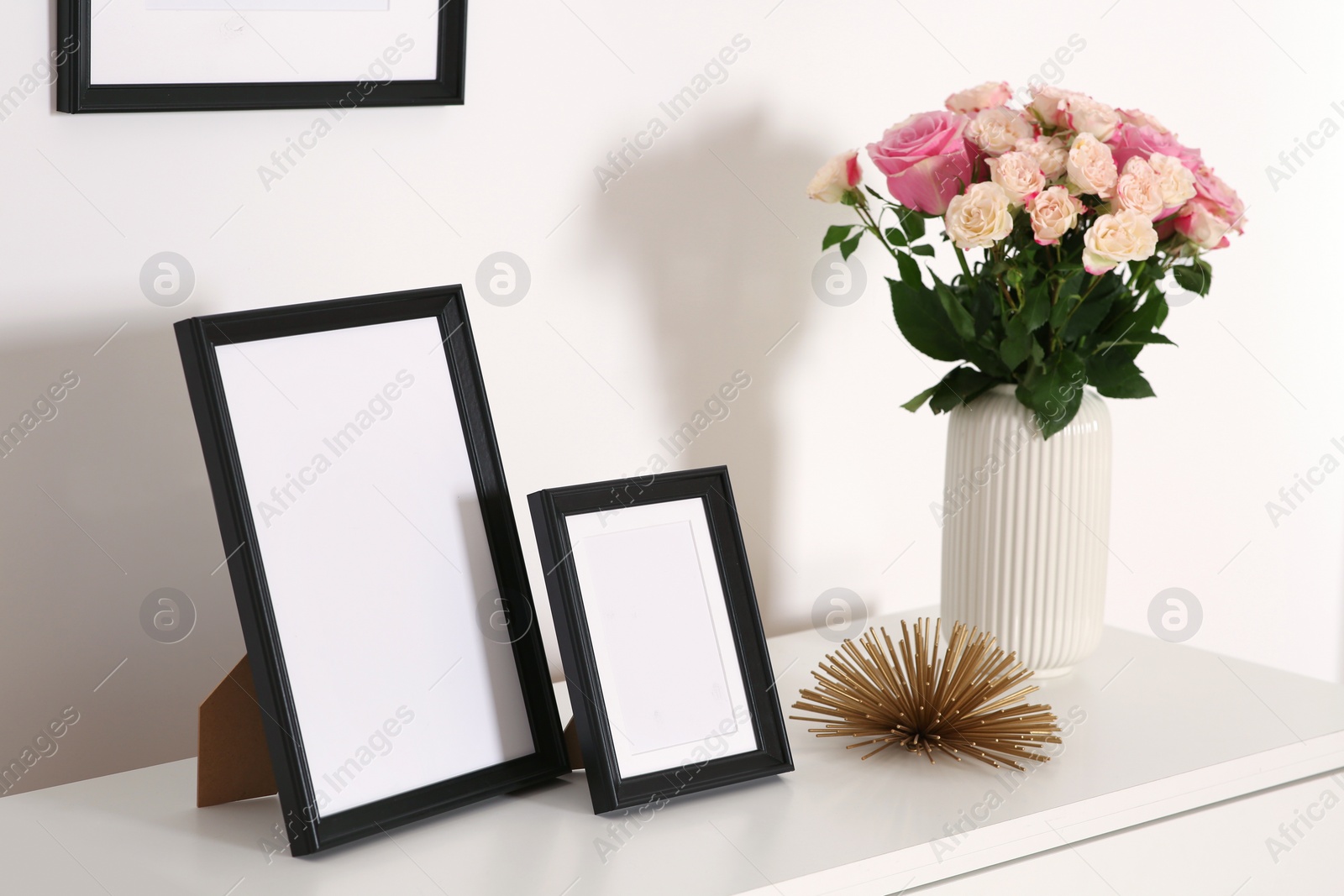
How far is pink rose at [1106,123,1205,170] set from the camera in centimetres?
101

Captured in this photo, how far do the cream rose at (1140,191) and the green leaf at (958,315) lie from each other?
0.17 meters

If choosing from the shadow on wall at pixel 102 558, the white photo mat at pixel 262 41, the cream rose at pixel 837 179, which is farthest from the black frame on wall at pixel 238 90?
the cream rose at pixel 837 179

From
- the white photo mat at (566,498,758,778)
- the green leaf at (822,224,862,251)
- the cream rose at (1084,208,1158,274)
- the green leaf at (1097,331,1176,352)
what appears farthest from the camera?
the green leaf at (822,224,862,251)

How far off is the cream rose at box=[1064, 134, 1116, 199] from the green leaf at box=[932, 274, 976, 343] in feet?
0.50

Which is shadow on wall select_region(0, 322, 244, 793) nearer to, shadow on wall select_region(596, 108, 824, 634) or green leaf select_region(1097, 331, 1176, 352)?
shadow on wall select_region(596, 108, 824, 634)

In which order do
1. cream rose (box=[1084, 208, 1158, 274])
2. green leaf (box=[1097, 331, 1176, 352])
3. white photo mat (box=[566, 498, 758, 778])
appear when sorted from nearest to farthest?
white photo mat (box=[566, 498, 758, 778]) < cream rose (box=[1084, 208, 1158, 274]) < green leaf (box=[1097, 331, 1176, 352])

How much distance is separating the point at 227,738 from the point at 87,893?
13cm

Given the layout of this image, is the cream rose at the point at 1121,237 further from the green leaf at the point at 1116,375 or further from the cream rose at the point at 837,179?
the cream rose at the point at 837,179

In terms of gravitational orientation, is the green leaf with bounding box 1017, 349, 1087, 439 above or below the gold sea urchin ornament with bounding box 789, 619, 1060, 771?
above

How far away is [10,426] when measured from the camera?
2.88ft

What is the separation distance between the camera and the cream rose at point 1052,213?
0.96 meters

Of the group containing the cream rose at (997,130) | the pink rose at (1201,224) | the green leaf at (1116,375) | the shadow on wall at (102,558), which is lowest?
the shadow on wall at (102,558)

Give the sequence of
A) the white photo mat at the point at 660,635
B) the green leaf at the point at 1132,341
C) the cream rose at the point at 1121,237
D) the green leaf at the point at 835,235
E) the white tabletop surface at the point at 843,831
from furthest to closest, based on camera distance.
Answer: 1. the green leaf at the point at 835,235
2. the green leaf at the point at 1132,341
3. the cream rose at the point at 1121,237
4. the white photo mat at the point at 660,635
5. the white tabletop surface at the point at 843,831

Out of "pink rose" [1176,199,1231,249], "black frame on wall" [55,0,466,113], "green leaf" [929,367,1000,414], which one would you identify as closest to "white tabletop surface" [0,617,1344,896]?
"green leaf" [929,367,1000,414]
